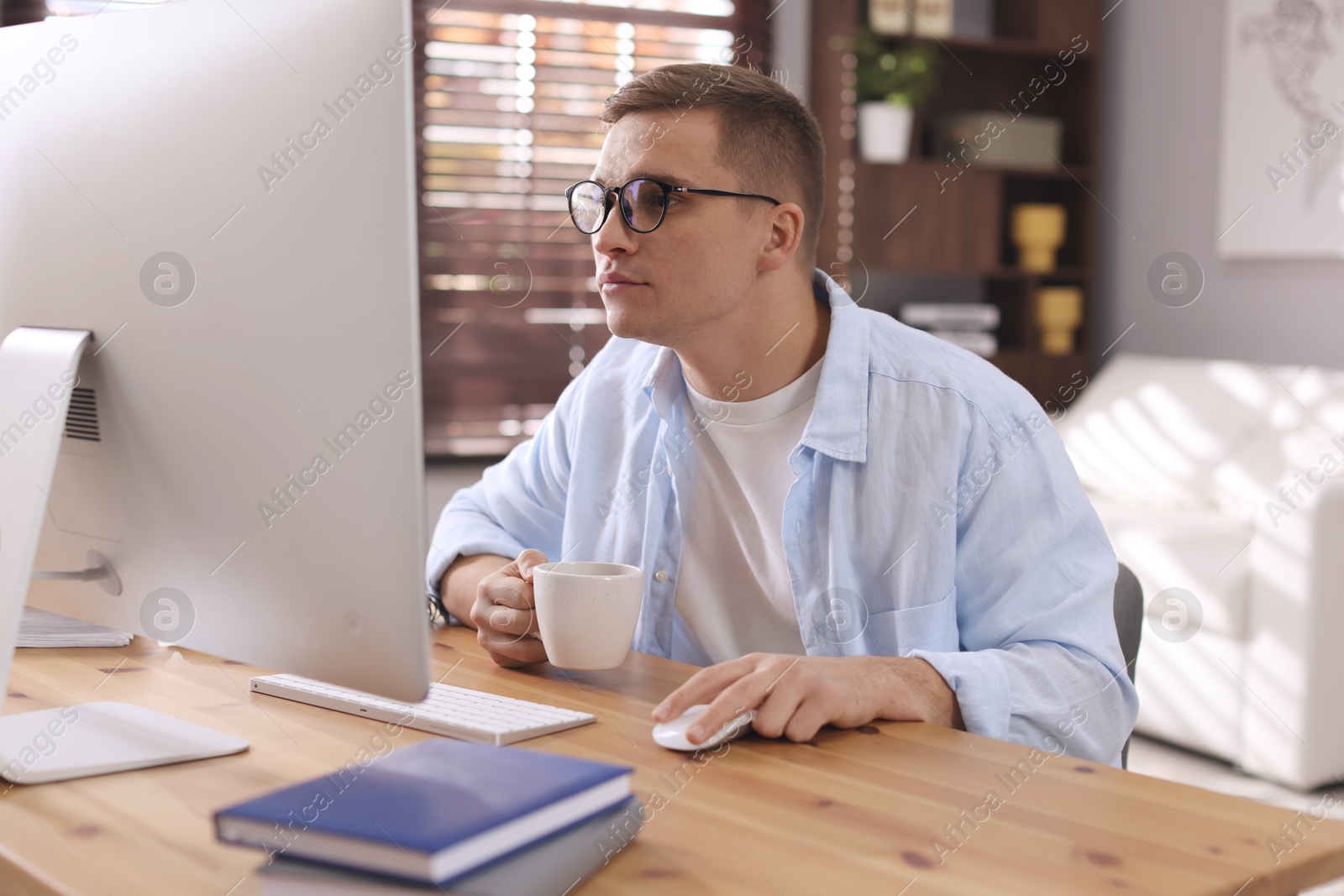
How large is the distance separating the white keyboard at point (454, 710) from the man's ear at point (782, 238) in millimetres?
696

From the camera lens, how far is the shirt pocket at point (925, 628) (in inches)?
50.9

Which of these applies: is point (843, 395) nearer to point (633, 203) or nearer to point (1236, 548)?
point (633, 203)

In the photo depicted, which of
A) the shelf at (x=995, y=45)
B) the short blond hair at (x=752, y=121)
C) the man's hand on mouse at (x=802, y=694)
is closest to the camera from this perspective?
the man's hand on mouse at (x=802, y=694)

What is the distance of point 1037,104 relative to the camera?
4.54 metres

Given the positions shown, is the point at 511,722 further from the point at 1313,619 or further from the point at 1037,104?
the point at 1037,104

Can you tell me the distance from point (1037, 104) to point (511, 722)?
13.5 feet

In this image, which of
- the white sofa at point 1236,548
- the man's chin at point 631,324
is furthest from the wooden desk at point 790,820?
the white sofa at point 1236,548

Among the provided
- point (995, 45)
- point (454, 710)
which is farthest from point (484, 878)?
point (995, 45)

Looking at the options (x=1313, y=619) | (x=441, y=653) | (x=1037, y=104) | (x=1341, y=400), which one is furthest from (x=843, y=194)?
(x=441, y=653)

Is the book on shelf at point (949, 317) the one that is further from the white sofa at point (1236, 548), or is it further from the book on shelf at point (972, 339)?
the white sofa at point (1236, 548)

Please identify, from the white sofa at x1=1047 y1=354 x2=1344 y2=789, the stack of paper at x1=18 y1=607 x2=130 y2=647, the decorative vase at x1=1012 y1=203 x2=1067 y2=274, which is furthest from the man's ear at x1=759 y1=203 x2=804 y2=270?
the decorative vase at x1=1012 y1=203 x2=1067 y2=274

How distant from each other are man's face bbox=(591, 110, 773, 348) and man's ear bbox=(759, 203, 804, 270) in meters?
0.07

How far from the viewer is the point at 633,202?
1.42m

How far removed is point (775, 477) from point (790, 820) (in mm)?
716
